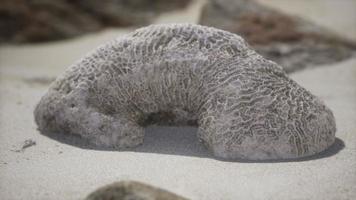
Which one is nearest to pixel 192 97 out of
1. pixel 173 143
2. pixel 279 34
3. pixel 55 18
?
pixel 173 143


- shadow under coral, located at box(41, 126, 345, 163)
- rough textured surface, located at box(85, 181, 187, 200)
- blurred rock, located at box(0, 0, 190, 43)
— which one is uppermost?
rough textured surface, located at box(85, 181, 187, 200)

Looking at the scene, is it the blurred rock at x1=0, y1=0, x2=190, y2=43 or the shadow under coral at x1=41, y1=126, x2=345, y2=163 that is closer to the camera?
the shadow under coral at x1=41, y1=126, x2=345, y2=163

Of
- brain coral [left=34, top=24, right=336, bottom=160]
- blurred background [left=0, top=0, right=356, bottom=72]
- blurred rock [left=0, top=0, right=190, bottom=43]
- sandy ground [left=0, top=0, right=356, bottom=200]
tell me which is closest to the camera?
sandy ground [left=0, top=0, right=356, bottom=200]

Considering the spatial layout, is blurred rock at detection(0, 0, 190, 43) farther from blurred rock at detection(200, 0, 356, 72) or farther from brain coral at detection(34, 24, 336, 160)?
brain coral at detection(34, 24, 336, 160)

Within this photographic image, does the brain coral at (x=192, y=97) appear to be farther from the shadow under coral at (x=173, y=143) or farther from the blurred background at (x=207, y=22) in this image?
the blurred background at (x=207, y=22)

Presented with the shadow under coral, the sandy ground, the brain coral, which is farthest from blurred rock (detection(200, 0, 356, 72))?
the brain coral

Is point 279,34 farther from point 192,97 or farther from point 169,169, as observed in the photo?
point 169,169

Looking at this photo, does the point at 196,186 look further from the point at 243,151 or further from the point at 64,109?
the point at 64,109
